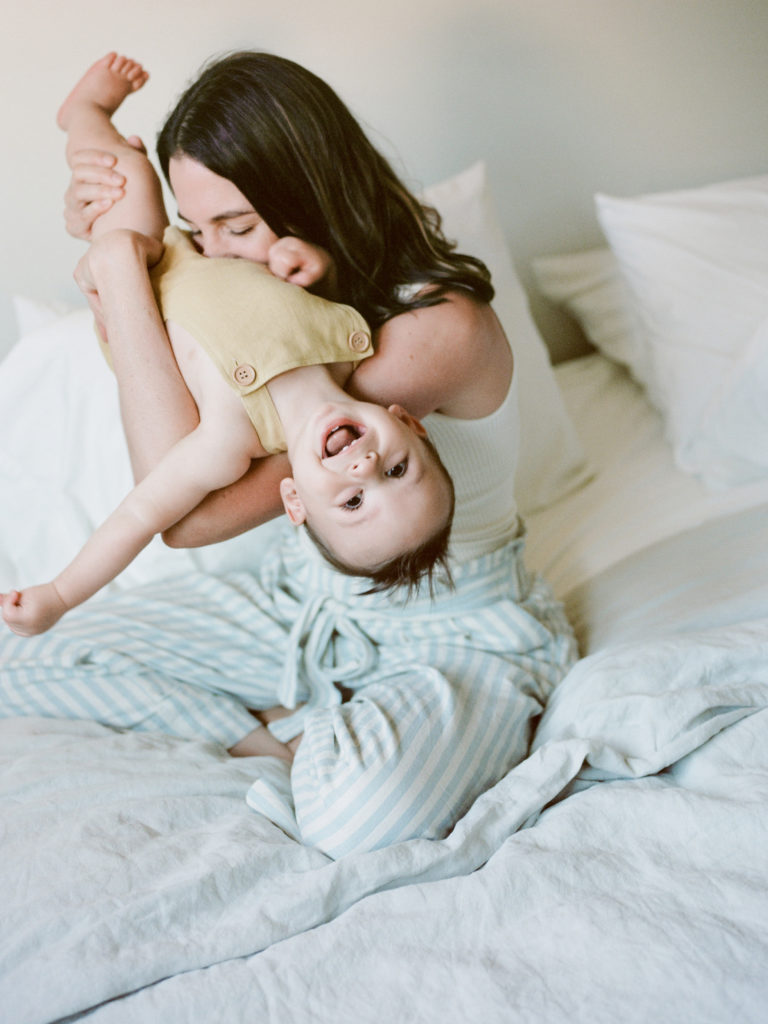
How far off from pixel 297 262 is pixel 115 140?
284 millimetres

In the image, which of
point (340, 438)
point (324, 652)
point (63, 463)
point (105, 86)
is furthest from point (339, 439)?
point (63, 463)

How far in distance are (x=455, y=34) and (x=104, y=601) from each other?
1.08 m

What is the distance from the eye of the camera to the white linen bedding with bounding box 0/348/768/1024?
0.77 meters

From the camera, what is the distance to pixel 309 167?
3.26ft

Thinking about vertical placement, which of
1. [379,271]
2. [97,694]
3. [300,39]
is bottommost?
Result: [97,694]

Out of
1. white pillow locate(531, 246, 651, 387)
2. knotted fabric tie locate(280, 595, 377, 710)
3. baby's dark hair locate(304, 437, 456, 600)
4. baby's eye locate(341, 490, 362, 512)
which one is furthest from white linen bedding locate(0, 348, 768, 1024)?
white pillow locate(531, 246, 651, 387)

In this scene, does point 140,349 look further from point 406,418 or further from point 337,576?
point 337,576

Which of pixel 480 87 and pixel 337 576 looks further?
pixel 480 87

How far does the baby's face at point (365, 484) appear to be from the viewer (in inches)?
35.3

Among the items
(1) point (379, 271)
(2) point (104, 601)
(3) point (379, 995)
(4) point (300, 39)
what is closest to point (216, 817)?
(3) point (379, 995)

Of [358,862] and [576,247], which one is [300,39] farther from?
[358,862]

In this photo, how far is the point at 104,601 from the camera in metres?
1.36

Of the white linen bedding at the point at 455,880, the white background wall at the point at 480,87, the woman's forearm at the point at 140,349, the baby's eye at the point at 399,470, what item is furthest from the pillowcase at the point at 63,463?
the baby's eye at the point at 399,470

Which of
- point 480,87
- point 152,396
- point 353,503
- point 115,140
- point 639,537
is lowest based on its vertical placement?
point 639,537
